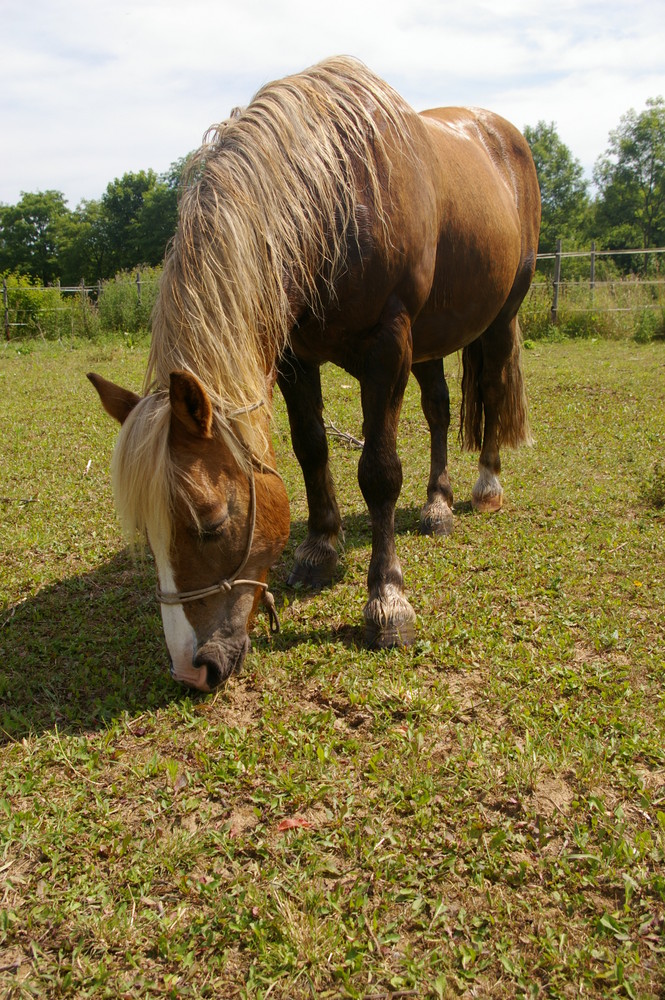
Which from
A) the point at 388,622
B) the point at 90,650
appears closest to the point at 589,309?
the point at 388,622

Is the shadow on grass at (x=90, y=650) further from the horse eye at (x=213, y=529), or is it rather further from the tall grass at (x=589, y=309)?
the tall grass at (x=589, y=309)

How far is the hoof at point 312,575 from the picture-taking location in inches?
152

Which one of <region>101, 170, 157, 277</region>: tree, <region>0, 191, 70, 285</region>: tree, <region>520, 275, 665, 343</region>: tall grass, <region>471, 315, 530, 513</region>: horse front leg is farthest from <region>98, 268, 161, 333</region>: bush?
<region>0, 191, 70, 285</region>: tree

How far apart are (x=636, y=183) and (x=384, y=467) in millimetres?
57499

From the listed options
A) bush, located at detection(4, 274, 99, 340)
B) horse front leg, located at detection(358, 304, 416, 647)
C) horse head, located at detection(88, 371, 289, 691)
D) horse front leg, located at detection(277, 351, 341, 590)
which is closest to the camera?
horse head, located at detection(88, 371, 289, 691)

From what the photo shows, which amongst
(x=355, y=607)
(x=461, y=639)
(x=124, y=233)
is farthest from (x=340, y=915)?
(x=124, y=233)

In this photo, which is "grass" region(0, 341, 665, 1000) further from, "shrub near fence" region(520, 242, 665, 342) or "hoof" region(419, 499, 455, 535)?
"shrub near fence" region(520, 242, 665, 342)

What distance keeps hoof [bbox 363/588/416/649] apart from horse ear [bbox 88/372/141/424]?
141cm

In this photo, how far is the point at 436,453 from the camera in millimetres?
4895

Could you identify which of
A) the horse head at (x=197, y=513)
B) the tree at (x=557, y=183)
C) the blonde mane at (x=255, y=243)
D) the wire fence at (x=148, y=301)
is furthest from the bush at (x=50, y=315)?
the tree at (x=557, y=183)

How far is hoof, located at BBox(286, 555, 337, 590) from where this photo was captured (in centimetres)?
386

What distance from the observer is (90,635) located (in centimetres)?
337

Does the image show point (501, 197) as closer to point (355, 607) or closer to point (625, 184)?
point (355, 607)

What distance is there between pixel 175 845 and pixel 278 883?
0.34 meters
